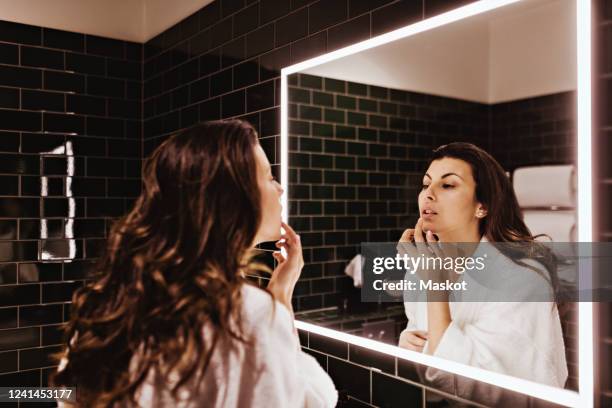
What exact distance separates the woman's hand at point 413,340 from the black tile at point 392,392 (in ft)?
0.36

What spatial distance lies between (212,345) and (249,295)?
115 mm

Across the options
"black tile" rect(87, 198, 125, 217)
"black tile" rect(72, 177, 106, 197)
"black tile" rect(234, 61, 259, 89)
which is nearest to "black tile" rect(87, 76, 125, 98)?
"black tile" rect(72, 177, 106, 197)

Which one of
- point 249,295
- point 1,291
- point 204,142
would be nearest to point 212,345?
point 249,295

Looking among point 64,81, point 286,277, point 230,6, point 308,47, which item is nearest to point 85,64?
point 64,81

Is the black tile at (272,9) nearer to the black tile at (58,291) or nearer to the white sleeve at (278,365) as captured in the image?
the white sleeve at (278,365)

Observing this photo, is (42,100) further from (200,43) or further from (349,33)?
(349,33)

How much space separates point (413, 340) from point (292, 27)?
1.14 m

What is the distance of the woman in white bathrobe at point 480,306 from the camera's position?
123cm

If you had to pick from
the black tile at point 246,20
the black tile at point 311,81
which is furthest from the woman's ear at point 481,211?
the black tile at point 246,20

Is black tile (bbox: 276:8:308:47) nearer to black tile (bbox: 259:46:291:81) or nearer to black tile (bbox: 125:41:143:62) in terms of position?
black tile (bbox: 259:46:291:81)

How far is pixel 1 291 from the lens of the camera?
258 cm

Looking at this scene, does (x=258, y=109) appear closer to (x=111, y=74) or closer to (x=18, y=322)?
(x=111, y=74)

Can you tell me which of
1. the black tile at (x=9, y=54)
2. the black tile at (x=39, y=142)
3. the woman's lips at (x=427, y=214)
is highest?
the black tile at (x=9, y=54)

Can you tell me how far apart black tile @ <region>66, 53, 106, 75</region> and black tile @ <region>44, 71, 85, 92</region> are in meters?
0.04
